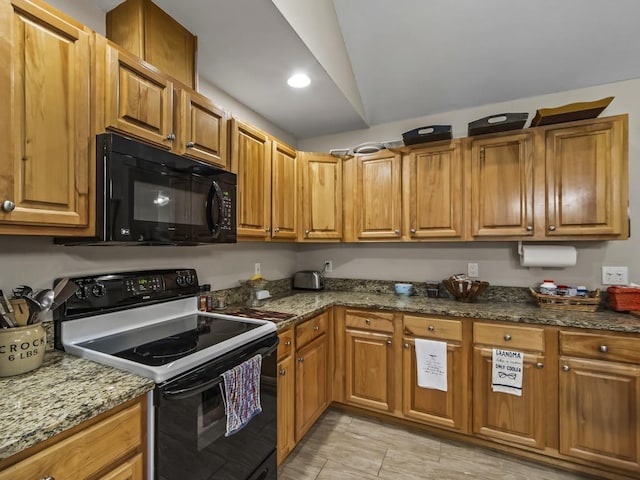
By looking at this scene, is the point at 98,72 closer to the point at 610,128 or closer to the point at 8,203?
the point at 8,203

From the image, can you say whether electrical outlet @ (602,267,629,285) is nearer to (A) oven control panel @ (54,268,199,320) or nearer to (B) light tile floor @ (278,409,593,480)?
(B) light tile floor @ (278,409,593,480)

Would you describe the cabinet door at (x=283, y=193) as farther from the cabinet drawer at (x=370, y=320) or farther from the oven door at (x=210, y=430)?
the oven door at (x=210, y=430)

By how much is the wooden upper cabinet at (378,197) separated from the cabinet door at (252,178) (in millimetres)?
816

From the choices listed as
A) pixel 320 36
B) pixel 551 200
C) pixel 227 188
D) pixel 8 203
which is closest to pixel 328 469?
pixel 227 188

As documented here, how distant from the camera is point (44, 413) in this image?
31.2 inches

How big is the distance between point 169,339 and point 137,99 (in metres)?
1.07

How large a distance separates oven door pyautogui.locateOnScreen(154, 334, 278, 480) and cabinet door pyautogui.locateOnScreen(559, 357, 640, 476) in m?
1.69

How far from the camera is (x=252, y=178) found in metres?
2.08

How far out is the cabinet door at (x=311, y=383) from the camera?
6.48 ft

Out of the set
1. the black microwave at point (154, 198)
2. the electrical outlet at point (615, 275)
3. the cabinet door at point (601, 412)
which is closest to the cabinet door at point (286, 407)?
the black microwave at point (154, 198)

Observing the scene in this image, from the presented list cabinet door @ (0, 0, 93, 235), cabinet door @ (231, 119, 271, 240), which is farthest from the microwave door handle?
cabinet door @ (0, 0, 93, 235)

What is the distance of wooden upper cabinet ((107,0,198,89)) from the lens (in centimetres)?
143

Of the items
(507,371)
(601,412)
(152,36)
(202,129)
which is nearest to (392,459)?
(507,371)

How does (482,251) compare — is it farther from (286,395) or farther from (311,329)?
(286,395)
